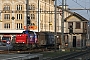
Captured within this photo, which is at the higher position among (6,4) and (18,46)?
(6,4)

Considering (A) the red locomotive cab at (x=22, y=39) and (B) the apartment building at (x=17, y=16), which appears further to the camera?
(B) the apartment building at (x=17, y=16)

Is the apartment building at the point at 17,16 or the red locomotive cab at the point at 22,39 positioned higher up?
the apartment building at the point at 17,16

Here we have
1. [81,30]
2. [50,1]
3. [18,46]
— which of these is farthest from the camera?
[50,1]

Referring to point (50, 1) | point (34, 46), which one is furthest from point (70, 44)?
point (50, 1)

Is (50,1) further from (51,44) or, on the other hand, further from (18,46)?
(18,46)

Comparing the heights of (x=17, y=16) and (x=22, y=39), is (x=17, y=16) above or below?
Result: above

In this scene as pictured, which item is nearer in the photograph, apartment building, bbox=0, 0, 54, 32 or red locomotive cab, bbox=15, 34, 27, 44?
red locomotive cab, bbox=15, 34, 27, 44

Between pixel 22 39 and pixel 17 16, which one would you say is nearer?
pixel 22 39

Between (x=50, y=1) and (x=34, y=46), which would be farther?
(x=50, y=1)

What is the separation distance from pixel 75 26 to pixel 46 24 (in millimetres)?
24372

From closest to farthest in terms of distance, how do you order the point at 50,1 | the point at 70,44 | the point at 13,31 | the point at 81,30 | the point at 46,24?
the point at 70,44 → the point at 81,30 → the point at 13,31 → the point at 46,24 → the point at 50,1

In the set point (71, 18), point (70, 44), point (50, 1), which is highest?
point (50, 1)

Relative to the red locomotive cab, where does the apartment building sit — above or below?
above

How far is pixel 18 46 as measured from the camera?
51.7 meters
